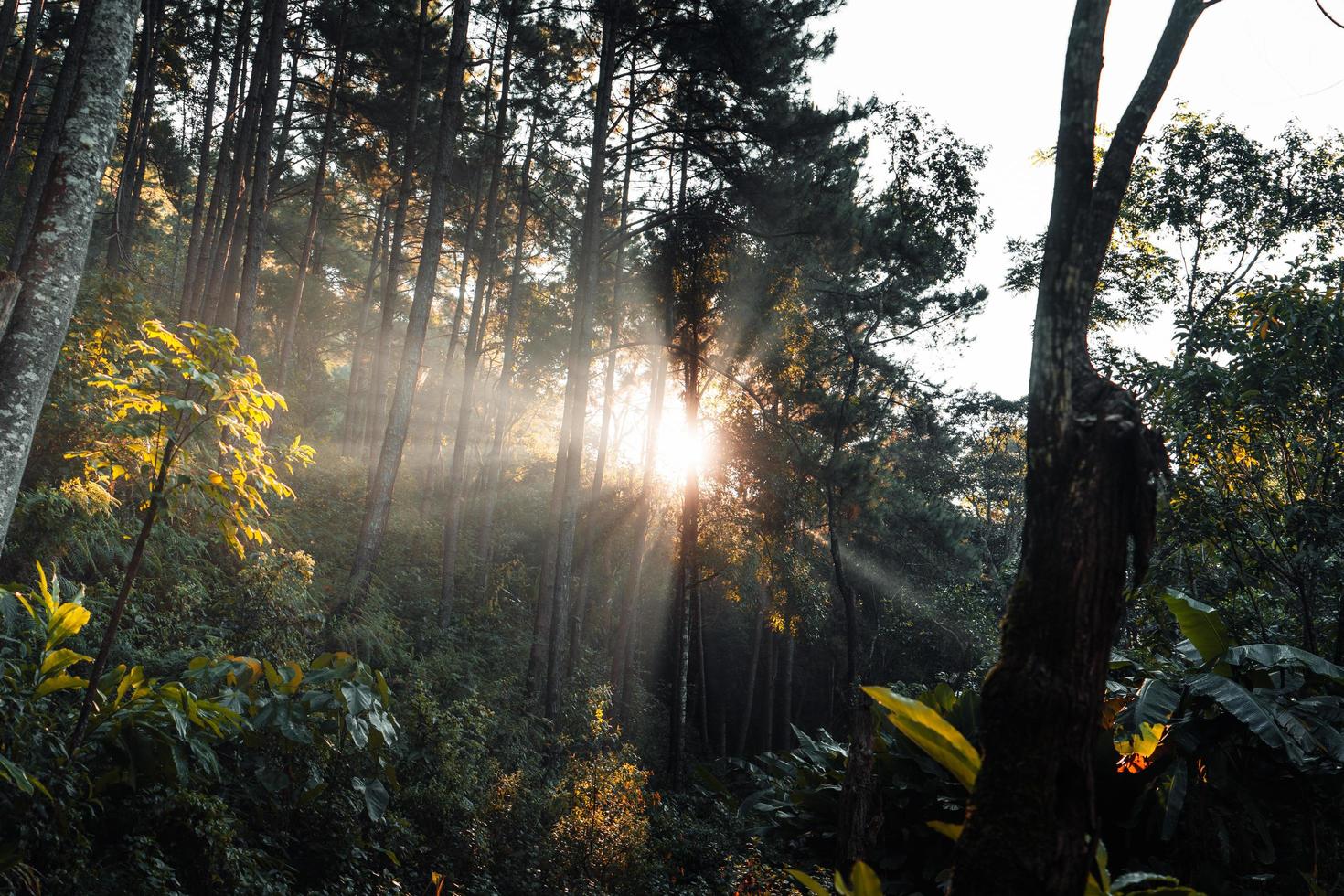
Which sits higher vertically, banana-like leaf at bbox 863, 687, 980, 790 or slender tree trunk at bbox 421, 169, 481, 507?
slender tree trunk at bbox 421, 169, 481, 507

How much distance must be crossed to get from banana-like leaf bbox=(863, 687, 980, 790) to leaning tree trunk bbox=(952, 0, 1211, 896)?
20 cm

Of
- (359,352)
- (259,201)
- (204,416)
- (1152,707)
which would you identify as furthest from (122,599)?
(359,352)

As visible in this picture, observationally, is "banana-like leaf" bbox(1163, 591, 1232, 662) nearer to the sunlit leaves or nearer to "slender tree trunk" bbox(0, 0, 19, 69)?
the sunlit leaves

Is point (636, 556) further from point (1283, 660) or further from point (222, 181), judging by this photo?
point (1283, 660)

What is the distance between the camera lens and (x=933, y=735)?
256 cm

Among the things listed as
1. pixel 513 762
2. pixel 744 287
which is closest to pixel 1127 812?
pixel 513 762

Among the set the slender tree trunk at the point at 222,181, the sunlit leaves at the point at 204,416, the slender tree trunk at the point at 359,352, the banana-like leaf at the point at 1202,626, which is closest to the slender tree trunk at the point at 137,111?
the slender tree trunk at the point at 222,181

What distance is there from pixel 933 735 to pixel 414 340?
10005mm

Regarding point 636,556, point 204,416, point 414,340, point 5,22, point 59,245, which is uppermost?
point 5,22

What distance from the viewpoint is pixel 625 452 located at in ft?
102

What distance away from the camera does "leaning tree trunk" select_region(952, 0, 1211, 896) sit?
221cm

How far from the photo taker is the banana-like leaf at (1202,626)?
227 inches

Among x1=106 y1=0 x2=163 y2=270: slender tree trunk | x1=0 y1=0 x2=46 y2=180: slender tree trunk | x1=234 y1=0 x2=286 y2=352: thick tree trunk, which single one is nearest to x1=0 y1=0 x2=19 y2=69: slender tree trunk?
x1=0 y1=0 x2=46 y2=180: slender tree trunk

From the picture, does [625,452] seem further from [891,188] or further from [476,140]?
[891,188]
